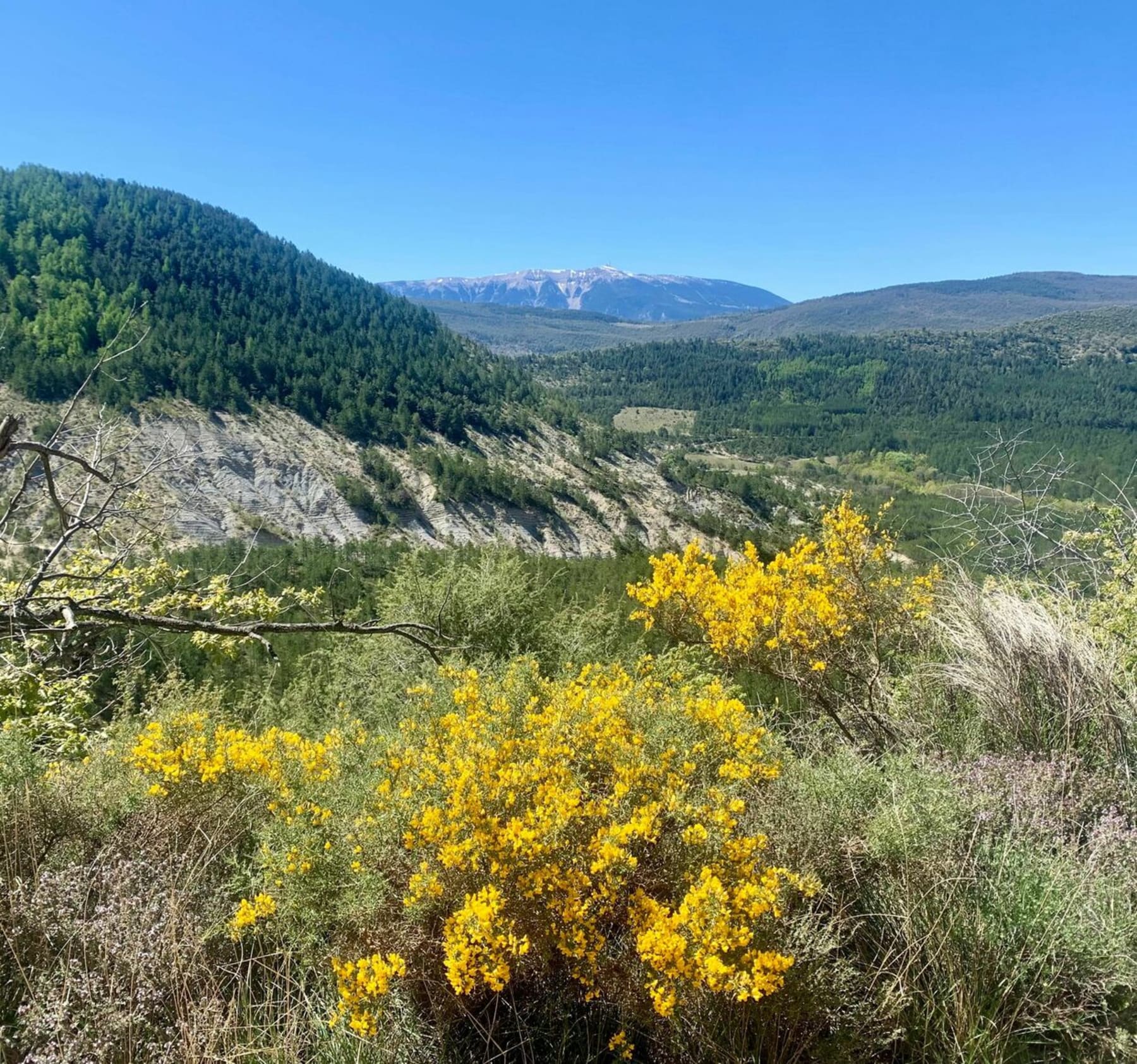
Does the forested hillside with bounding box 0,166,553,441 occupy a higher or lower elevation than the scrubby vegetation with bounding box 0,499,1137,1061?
higher

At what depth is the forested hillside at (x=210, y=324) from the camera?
4694 cm

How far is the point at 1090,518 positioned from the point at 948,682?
11.6ft

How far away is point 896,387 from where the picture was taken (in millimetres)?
146000

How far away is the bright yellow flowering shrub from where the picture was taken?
5.00m

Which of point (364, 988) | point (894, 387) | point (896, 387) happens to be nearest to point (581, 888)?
point (364, 988)

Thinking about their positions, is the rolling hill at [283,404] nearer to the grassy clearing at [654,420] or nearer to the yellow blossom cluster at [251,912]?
the yellow blossom cluster at [251,912]

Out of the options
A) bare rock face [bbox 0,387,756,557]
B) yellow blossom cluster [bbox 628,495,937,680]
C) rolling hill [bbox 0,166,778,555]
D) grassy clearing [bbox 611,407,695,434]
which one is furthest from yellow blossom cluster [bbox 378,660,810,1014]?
grassy clearing [bbox 611,407,695,434]

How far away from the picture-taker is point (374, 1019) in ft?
7.07

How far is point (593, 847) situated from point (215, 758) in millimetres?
2109

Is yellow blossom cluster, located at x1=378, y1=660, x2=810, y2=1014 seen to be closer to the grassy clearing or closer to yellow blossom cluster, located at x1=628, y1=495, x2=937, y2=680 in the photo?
yellow blossom cluster, located at x1=628, y1=495, x2=937, y2=680

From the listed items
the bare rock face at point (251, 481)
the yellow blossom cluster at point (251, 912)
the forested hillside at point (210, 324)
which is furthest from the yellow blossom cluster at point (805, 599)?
the forested hillside at point (210, 324)

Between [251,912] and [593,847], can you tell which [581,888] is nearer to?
[593,847]

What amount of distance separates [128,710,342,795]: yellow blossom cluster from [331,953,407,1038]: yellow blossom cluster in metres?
1.04

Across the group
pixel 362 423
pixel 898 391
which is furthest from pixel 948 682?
pixel 898 391
